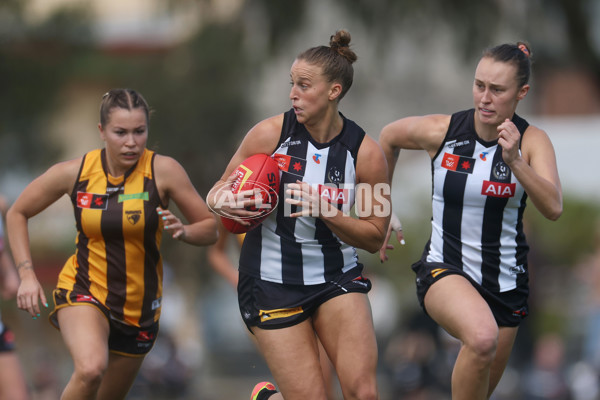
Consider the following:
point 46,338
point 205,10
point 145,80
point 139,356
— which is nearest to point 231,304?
point 46,338

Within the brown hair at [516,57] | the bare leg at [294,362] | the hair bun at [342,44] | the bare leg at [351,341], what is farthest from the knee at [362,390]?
the brown hair at [516,57]

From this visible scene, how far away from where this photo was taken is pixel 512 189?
5.66 metres

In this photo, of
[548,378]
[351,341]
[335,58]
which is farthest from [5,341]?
[548,378]

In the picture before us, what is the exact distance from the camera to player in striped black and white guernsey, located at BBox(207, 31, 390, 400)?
535 cm

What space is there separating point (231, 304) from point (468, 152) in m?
14.3

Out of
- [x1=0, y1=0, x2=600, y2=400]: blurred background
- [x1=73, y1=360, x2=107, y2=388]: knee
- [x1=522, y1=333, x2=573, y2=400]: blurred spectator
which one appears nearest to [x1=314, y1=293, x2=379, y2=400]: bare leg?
[x1=73, y1=360, x2=107, y2=388]: knee

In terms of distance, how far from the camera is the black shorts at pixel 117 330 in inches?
229

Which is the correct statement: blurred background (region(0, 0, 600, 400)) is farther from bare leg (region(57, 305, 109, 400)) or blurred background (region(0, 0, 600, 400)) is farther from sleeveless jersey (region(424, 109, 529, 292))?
bare leg (region(57, 305, 109, 400))

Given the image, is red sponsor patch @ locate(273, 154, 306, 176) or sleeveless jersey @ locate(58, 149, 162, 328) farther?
sleeveless jersey @ locate(58, 149, 162, 328)

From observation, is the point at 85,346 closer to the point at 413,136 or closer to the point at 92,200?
the point at 92,200

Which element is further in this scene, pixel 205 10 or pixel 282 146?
pixel 205 10

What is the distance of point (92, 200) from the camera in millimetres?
5883

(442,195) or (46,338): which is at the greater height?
(442,195)

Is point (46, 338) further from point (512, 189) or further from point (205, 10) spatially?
point (512, 189)
